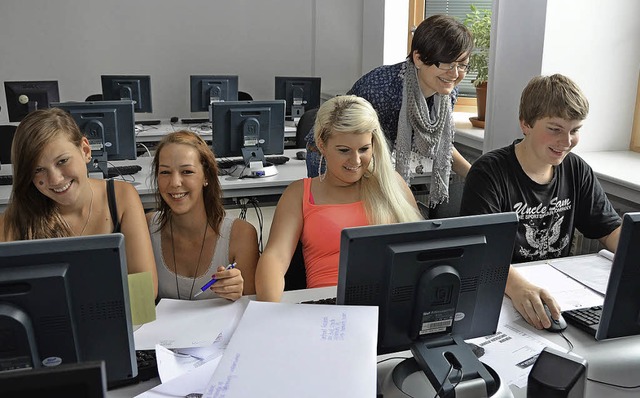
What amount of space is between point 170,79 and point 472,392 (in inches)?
216

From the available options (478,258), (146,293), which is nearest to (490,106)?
(478,258)

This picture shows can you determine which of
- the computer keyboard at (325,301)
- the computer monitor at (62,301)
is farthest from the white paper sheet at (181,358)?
the computer keyboard at (325,301)

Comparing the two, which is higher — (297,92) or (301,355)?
(297,92)

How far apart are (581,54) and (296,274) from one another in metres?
1.79

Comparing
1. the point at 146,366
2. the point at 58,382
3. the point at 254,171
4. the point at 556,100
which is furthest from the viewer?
the point at 254,171

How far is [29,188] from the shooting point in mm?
1687

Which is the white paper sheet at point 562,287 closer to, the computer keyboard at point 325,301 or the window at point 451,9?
the computer keyboard at point 325,301

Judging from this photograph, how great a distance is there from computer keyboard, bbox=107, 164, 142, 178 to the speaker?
2.71 m

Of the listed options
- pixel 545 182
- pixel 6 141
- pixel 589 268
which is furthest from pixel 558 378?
pixel 6 141

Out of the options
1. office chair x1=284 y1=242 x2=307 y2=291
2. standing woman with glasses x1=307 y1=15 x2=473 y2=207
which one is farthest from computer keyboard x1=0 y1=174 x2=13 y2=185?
office chair x1=284 y1=242 x2=307 y2=291

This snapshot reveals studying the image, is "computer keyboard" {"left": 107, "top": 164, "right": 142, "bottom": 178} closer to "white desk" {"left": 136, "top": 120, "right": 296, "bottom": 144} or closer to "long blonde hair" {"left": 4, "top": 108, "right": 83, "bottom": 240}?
"white desk" {"left": 136, "top": 120, "right": 296, "bottom": 144}

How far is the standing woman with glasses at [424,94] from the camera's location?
2.31 meters

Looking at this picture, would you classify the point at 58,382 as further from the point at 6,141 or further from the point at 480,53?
the point at 6,141

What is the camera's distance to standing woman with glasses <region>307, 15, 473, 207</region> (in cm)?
231
